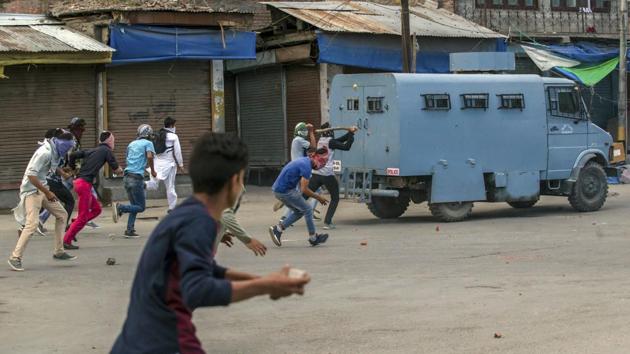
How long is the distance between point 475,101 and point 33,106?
8.49m

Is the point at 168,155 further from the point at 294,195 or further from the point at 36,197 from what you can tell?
the point at 36,197

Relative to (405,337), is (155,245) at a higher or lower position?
higher

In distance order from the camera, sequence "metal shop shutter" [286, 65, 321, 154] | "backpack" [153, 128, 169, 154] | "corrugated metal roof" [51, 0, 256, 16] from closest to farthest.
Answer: "backpack" [153, 128, 169, 154], "corrugated metal roof" [51, 0, 256, 16], "metal shop shutter" [286, 65, 321, 154]

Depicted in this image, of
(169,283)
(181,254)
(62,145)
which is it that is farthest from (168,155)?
(181,254)

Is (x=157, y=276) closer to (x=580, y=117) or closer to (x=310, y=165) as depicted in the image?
(x=310, y=165)

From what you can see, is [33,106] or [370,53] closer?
[33,106]

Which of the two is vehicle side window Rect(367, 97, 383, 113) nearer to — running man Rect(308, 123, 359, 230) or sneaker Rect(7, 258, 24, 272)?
running man Rect(308, 123, 359, 230)

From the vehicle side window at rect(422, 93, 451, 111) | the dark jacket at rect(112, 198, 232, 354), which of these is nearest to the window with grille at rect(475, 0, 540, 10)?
the vehicle side window at rect(422, 93, 451, 111)

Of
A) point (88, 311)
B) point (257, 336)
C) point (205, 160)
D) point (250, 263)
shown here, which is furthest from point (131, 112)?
point (205, 160)

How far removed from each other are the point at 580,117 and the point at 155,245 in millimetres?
16127

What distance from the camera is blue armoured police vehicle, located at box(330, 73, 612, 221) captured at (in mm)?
17578

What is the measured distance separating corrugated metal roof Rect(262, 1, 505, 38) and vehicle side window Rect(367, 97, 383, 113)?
5590 mm

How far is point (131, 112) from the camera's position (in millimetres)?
22125

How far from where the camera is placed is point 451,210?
18.0m
